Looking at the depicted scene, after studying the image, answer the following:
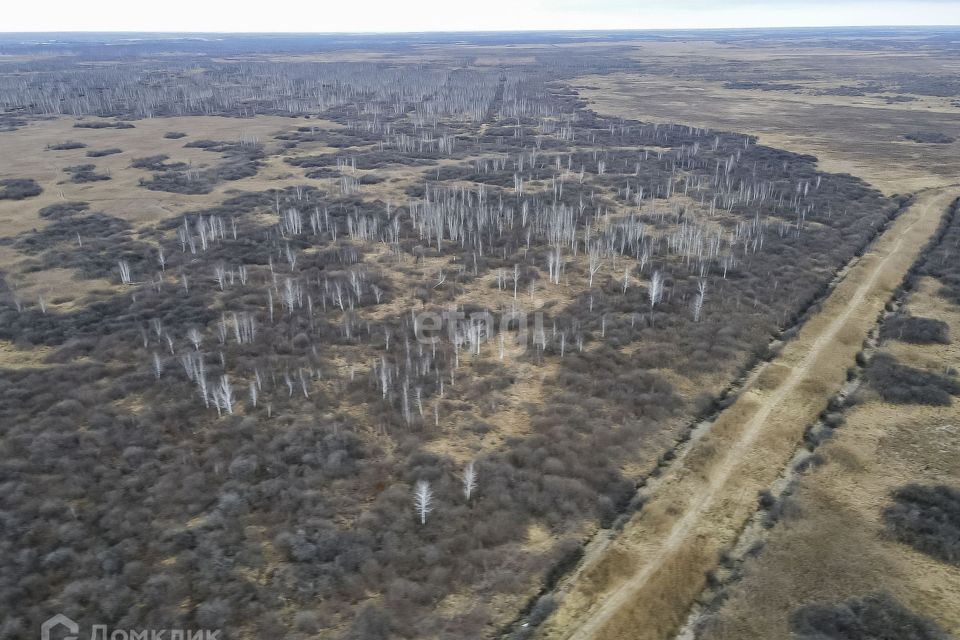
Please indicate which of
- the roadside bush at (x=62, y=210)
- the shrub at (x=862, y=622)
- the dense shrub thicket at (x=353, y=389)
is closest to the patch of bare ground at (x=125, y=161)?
the roadside bush at (x=62, y=210)

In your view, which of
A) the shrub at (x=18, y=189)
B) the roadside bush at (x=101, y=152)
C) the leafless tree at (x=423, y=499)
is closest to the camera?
the leafless tree at (x=423, y=499)

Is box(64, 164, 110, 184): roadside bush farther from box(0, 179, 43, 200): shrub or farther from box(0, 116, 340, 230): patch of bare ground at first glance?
box(0, 179, 43, 200): shrub

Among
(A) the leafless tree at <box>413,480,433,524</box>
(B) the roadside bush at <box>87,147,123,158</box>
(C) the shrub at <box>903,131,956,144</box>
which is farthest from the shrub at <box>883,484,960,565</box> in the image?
(B) the roadside bush at <box>87,147,123,158</box>

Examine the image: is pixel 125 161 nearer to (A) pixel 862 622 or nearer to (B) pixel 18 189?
(B) pixel 18 189

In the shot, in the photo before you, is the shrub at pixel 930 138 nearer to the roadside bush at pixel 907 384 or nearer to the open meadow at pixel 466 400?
the open meadow at pixel 466 400

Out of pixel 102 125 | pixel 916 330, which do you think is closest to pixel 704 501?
pixel 916 330
